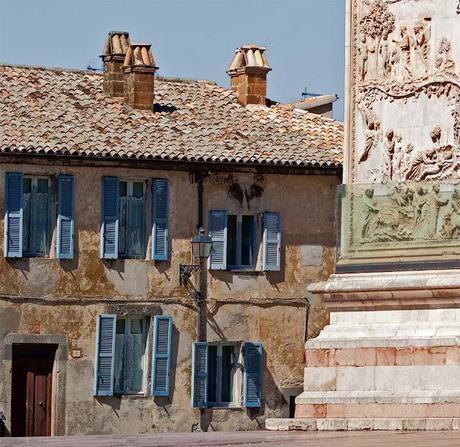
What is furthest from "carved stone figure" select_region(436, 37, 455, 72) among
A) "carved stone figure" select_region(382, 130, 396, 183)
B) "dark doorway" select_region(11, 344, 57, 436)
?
"dark doorway" select_region(11, 344, 57, 436)

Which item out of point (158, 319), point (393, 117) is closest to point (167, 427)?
point (158, 319)

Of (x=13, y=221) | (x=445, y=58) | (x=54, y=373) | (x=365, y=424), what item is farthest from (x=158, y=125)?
(x=365, y=424)

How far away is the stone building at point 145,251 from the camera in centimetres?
3966

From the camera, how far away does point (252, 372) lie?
41.0m

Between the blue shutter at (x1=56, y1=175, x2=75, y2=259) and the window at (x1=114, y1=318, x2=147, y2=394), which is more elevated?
the blue shutter at (x1=56, y1=175, x2=75, y2=259)

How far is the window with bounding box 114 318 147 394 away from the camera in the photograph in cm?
4041

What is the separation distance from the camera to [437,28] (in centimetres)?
2705

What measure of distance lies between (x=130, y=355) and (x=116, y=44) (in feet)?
18.3

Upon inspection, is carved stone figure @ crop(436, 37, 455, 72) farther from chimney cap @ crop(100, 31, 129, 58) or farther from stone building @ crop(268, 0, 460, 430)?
chimney cap @ crop(100, 31, 129, 58)

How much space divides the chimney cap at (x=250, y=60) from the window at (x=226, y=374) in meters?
5.35

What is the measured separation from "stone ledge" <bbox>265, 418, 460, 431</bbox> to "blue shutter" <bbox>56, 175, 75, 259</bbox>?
13257 millimetres

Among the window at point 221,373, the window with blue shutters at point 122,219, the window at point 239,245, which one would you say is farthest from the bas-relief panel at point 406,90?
the window at point 221,373

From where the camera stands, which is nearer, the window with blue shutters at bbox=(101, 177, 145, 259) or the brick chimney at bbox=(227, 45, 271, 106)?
the window with blue shutters at bbox=(101, 177, 145, 259)

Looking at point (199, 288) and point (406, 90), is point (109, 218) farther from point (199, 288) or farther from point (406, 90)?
point (406, 90)
